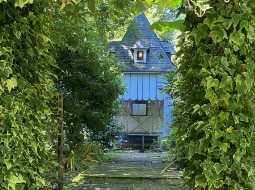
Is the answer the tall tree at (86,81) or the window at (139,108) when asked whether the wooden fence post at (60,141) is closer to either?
the tall tree at (86,81)

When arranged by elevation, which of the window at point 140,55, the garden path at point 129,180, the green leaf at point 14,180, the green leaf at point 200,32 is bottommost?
the garden path at point 129,180

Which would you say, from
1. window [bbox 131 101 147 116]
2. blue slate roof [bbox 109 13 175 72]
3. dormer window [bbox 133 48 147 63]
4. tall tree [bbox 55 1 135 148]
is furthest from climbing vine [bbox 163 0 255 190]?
dormer window [bbox 133 48 147 63]

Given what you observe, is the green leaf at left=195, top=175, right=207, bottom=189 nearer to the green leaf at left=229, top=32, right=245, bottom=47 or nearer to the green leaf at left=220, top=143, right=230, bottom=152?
the green leaf at left=220, top=143, right=230, bottom=152

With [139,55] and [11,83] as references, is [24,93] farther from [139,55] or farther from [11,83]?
[139,55]

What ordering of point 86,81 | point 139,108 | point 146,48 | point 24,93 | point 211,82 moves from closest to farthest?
point 211,82
point 24,93
point 86,81
point 139,108
point 146,48

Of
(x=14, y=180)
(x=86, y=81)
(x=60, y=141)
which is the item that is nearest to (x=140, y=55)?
(x=86, y=81)

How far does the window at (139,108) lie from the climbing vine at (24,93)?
795 inches

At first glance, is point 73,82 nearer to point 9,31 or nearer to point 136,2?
point 9,31

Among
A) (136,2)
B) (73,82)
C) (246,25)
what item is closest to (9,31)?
(136,2)

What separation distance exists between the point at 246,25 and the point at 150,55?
23763mm

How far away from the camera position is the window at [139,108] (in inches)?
982

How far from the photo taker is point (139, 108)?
990 inches

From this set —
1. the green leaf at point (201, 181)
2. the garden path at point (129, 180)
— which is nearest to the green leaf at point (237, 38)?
the green leaf at point (201, 181)

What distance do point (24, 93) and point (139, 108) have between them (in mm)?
21014
